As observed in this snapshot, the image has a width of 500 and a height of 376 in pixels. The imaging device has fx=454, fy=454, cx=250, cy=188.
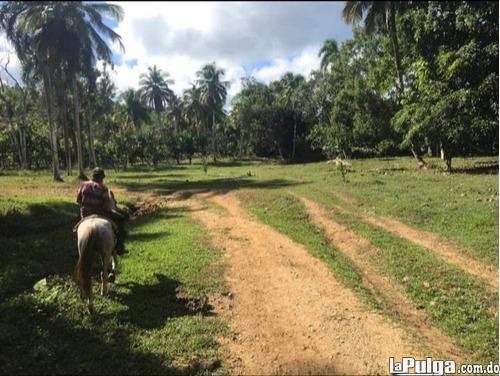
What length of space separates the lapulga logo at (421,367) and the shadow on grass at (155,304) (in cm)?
309

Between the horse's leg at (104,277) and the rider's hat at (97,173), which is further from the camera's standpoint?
the rider's hat at (97,173)

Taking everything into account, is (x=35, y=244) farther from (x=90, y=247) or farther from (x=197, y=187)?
(x=197, y=187)

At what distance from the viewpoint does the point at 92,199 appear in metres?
8.38

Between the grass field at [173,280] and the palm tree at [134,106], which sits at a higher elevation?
the palm tree at [134,106]

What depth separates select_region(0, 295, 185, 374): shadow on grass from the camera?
19.3ft

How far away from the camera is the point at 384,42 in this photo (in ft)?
98.5

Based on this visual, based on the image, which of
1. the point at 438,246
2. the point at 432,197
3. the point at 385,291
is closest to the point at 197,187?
the point at 432,197

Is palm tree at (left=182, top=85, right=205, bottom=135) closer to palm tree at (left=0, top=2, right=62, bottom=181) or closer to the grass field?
palm tree at (left=0, top=2, right=62, bottom=181)

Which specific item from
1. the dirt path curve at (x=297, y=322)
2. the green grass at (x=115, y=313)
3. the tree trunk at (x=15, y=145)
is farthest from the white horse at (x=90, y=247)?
the tree trunk at (x=15, y=145)

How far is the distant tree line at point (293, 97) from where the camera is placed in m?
21.3

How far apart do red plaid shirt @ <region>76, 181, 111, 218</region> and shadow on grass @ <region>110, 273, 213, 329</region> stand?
156 centimetres

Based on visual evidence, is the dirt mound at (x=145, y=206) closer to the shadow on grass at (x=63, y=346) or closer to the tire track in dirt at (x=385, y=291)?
the tire track in dirt at (x=385, y=291)

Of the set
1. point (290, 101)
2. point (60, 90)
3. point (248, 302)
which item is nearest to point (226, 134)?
point (290, 101)

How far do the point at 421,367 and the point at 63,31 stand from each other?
90.5 feet
